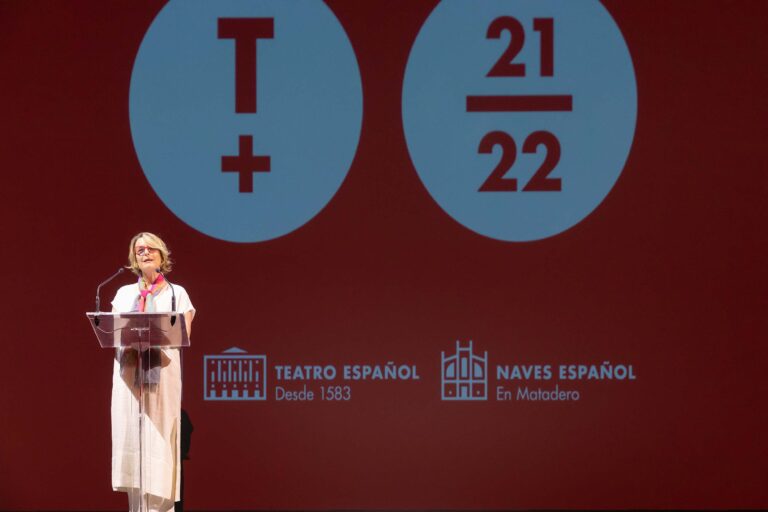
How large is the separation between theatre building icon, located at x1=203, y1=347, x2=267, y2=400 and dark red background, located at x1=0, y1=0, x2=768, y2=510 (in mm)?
49

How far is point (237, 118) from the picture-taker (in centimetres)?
463

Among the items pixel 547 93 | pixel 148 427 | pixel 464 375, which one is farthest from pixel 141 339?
pixel 547 93

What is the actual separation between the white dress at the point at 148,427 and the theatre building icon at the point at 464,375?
154 cm

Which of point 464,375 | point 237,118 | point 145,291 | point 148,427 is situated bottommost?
point 148,427

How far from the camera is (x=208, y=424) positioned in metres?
4.62

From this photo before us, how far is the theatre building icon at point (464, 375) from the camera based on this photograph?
4.59 meters

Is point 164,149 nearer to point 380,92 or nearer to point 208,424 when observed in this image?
point 380,92

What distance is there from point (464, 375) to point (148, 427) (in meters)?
1.73

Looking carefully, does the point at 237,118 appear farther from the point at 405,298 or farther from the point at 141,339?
the point at 141,339

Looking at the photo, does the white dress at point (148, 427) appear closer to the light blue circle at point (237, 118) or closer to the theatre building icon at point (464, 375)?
the light blue circle at point (237, 118)

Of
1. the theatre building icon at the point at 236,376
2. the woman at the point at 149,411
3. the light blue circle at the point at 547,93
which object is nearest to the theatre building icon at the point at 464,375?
the light blue circle at the point at 547,93

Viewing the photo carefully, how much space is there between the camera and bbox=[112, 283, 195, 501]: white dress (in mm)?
3520

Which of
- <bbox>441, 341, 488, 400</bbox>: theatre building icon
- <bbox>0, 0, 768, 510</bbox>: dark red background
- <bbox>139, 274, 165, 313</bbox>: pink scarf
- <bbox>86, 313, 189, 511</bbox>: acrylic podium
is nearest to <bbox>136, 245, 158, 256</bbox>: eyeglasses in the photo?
<bbox>139, 274, 165, 313</bbox>: pink scarf

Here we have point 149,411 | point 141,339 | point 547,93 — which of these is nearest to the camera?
point 141,339
